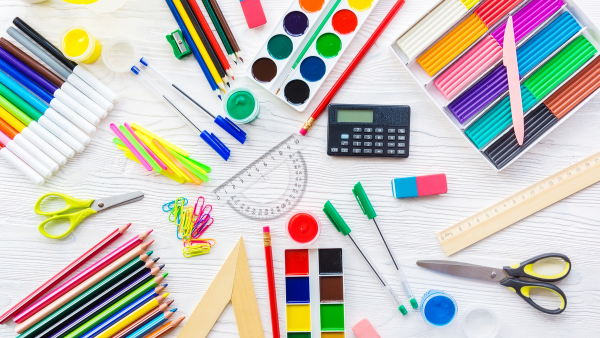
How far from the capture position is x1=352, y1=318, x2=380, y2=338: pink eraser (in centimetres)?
165

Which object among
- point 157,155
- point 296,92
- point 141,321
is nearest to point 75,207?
point 157,155

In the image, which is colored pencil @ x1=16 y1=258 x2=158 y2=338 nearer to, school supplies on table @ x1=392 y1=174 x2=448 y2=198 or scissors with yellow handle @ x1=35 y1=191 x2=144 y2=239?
scissors with yellow handle @ x1=35 y1=191 x2=144 y2=239

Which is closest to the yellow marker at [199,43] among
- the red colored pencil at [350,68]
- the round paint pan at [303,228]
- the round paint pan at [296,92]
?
the round paint pan at [296,92]

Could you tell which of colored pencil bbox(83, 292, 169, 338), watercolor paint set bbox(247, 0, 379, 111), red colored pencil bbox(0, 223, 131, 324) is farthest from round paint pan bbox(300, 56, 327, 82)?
colored pencil bbox(83, 292, 169, 338)

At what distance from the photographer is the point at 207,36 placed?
1.66 m

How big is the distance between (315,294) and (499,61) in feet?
3.56

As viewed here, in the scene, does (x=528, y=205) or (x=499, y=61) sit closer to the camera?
(x=499, y=61)

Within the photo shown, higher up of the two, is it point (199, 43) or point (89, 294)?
point (199, 43)

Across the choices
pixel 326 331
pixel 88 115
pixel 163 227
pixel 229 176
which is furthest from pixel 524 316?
pixel 88 115

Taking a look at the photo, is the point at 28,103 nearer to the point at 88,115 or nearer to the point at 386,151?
the point at 88,115

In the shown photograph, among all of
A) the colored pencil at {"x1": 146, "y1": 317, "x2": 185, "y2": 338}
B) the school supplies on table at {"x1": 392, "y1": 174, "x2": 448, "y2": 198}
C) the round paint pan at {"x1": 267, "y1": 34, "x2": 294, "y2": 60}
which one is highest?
the round paint pan at {"x1": 267, "y1": 34, "x2": 294, "y2": 60}

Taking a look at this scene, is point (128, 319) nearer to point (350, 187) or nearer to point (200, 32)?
point (350, 187)

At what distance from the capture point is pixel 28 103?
1.65m

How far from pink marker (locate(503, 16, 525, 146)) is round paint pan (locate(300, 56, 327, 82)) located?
2.14 ft
